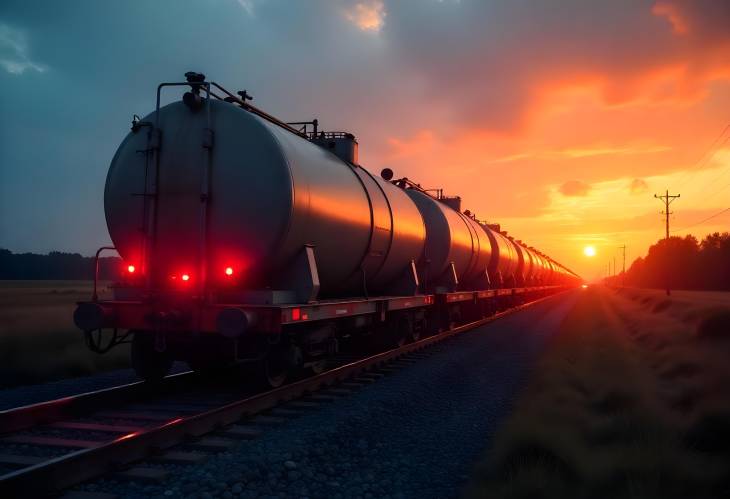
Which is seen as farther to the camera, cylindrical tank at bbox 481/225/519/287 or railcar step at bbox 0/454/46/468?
cylindrical tank at bbox 481/225/519/287

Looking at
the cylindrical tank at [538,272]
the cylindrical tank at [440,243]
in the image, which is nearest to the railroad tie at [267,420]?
the cylindrical tank at [440,243]

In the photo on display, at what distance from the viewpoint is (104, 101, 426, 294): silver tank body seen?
7363mm

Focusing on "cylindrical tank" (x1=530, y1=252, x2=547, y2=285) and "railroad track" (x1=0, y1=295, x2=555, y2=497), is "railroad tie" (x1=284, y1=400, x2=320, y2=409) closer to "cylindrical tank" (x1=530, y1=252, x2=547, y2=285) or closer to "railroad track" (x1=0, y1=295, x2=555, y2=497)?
"railroad track" (x1=0, y1=295, x2=555, y2=497)

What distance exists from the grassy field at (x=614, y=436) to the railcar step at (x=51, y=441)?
3.85 m

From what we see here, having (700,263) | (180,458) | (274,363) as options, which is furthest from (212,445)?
(700,263)

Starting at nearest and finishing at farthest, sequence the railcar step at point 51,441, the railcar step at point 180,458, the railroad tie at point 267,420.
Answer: the railcar step at point 180,458 < the railcar step at point 51,441 < the railroad tie at point 267,420

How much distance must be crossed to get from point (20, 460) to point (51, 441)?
56cm

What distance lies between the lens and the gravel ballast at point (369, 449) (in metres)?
4.70

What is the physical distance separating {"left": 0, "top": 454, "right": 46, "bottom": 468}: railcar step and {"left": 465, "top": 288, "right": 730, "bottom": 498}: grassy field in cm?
394

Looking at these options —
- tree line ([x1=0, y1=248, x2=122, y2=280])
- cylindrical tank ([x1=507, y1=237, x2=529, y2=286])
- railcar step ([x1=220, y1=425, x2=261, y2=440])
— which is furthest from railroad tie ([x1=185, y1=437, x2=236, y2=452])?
tree line ([x1=0, y1=248, x2=122, y2=280])

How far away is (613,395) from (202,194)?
640cm

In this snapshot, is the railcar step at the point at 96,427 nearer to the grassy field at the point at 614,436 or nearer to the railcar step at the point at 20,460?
the railcar step at the point at 20,460

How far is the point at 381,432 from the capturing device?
6.45 meters

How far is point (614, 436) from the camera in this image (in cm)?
609
